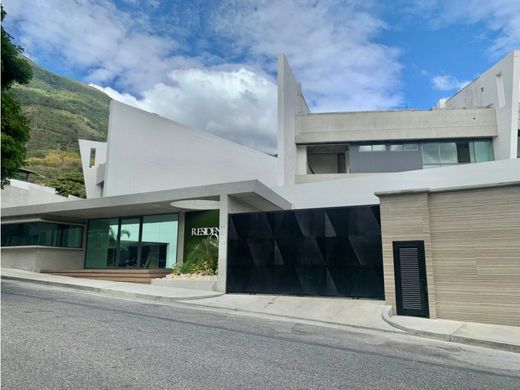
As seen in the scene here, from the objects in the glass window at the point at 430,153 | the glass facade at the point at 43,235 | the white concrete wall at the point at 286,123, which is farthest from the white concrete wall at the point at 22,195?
the glass window at the point at 430,153

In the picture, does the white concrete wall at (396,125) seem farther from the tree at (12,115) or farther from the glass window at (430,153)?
the tree at (12,115)

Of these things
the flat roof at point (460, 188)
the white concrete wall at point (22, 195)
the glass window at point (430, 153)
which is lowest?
the flat roof at point (460, 188)

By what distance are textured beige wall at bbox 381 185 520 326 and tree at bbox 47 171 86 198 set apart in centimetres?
5086

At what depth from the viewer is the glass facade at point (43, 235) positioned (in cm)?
2070

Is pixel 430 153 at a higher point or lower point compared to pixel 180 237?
higher

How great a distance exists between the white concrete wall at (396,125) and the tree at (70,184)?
3843 cm

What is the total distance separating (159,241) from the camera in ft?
61.7

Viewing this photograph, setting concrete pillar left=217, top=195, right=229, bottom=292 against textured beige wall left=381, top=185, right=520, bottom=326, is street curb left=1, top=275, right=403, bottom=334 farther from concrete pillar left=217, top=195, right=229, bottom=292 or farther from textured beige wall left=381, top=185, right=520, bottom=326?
textured beige wall left=381, top=185, right=520, bottom=326

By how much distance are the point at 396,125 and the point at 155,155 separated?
53.1 feet

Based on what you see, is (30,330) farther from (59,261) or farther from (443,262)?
(59,261)

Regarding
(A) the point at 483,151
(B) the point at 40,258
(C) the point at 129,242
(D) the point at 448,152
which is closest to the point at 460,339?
(C) the point at 129,242

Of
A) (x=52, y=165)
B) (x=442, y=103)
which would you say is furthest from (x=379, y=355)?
(x=52, y=165)

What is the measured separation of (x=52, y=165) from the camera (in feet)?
245

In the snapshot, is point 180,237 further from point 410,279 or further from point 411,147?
point 411,147
